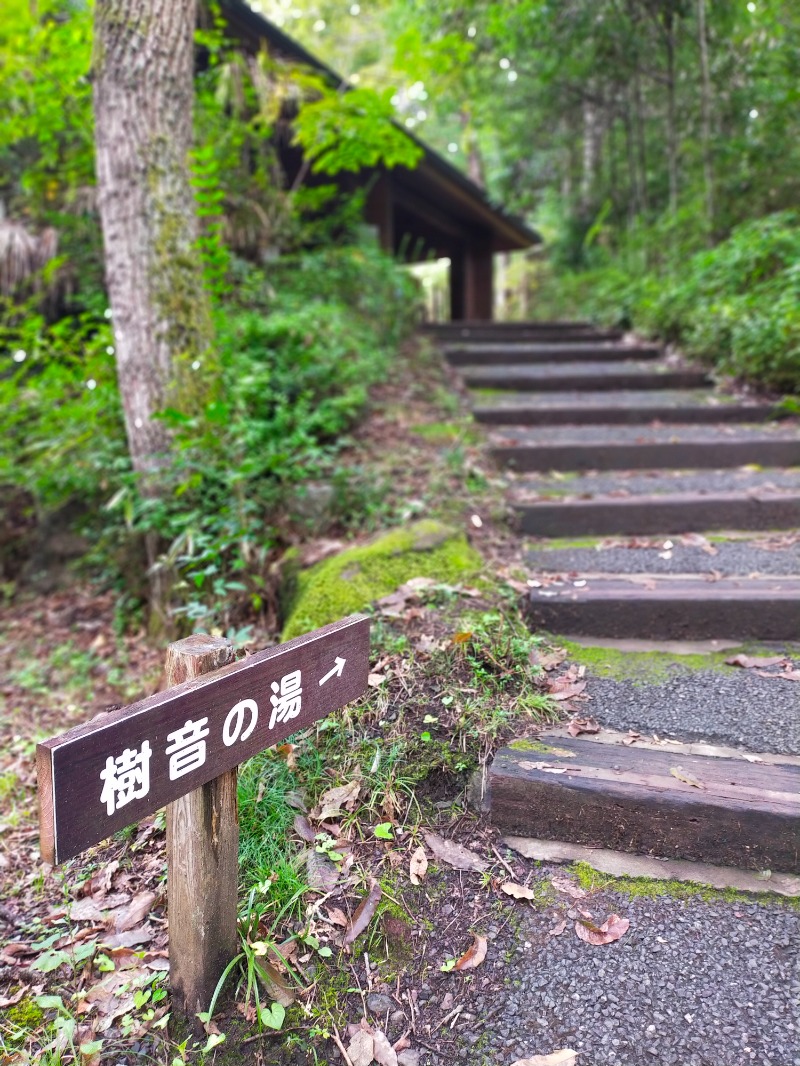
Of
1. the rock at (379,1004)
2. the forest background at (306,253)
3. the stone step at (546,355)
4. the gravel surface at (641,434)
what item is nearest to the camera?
the rock at (379,1004)

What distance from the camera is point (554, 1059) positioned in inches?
57.6

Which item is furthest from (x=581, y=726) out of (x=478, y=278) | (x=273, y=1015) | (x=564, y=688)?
(x=478, y=278)

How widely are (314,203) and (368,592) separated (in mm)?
5383

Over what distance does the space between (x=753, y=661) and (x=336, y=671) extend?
5.92ft

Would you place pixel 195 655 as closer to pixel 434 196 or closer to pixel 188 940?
pixel 188 940

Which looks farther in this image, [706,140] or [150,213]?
[706,140]

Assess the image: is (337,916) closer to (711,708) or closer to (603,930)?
(603,930)

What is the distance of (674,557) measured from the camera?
339 centimetres

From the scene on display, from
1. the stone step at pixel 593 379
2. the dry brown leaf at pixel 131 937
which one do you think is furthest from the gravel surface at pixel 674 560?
the stone step at pixel 593 379

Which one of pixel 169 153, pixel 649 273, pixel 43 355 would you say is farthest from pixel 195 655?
pixel 649 273

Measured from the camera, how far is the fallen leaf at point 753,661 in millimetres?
2573

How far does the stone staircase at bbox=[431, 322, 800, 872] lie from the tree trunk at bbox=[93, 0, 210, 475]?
7.16ft

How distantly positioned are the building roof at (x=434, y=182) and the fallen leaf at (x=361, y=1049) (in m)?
8.00

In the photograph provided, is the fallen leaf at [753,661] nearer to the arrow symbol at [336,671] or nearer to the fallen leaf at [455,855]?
the fallen leaf at [455,855]
